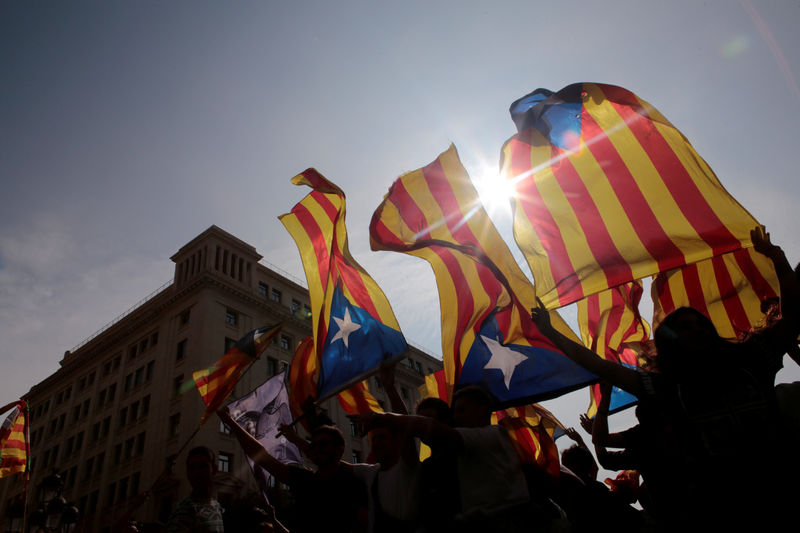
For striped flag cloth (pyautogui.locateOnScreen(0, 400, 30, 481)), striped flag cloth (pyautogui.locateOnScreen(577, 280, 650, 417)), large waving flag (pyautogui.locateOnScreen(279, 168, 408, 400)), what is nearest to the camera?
large waving flag (pyautogui.locateOnScreen(279, 168, 408, 400))

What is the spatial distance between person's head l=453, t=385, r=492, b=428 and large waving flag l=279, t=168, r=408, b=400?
1707 mm

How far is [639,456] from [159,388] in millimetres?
32212

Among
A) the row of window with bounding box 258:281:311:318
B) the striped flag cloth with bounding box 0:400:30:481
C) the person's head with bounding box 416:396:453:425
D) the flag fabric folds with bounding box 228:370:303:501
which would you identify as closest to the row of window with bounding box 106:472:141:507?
the row of window with bounding box 258:281:311:318

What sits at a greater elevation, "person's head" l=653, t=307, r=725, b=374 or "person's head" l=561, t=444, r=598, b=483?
"person's head" l=653, t=307, r=725, b=374

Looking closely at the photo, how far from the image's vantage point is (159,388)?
3036 cm

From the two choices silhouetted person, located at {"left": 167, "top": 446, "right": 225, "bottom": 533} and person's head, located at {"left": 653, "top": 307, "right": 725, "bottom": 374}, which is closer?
person's head, located at {"left": 653, "top": 307, "right": 725, "bottom": 374}

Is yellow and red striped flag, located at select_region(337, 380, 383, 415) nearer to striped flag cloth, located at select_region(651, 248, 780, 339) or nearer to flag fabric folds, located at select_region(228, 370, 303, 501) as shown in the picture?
flag fabric folds, located at select_region(228, 370, 303, 501)

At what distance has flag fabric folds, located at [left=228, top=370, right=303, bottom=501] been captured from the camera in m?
6.72

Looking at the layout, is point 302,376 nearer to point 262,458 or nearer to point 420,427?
point 262,458

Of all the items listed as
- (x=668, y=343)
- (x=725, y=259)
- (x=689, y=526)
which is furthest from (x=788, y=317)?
(x=725, y=259)

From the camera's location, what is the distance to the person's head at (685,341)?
2.46 meters

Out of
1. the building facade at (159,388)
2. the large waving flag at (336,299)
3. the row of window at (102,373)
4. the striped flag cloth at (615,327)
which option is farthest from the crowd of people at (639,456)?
the row of window at (102,373)

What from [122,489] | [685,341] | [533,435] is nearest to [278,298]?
[122,489]

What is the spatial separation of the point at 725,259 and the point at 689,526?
3.62 metres
